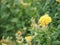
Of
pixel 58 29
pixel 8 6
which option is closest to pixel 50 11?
pixel 58 29

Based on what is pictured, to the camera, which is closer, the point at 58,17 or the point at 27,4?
the point at 58,17

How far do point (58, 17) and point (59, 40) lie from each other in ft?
1.00

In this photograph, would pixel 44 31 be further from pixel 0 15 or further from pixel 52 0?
pixel 0 15

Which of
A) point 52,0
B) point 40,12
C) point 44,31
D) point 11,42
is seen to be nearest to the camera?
point 44,31

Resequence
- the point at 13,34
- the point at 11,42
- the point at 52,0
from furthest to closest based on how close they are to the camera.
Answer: the point at 13,34 → the point at 11,42 → the point at 52,0

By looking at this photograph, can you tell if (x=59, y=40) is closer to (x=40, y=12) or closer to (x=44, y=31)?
(x=44, y=31)

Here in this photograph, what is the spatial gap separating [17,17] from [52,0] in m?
1.09

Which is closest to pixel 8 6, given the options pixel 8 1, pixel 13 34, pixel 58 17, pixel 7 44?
pixel 8 1

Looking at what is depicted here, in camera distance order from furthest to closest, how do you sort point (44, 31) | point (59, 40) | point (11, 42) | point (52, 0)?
point (11, 42)
point (52, 0)
point (59, 40)
point (44, 31)

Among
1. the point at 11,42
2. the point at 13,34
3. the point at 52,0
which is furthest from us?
the point at 13,34

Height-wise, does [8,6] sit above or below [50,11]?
above

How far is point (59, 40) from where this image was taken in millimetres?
3055

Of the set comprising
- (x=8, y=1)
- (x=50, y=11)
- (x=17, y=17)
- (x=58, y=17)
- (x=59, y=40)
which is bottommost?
(x=59, y=40)

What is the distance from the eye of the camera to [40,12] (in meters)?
3.65
